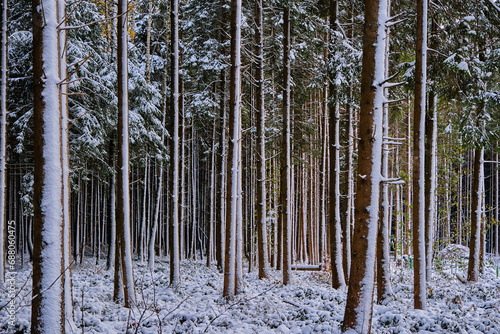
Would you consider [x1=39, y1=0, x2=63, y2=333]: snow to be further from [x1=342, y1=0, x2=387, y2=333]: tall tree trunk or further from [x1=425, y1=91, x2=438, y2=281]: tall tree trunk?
[x1=425, y1=91, x2=438, y2=281]: tall tree trunk

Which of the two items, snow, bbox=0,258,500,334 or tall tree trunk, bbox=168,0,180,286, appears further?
tall tree trunk, bbox=168,0,180,286

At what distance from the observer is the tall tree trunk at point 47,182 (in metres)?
3.84

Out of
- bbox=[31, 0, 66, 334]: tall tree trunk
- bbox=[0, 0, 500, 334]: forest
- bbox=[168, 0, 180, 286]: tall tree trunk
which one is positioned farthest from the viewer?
bbox=[168, 0, 180, 286]: tall tree trunk

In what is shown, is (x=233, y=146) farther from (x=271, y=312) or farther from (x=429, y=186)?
(x=429, y=186)

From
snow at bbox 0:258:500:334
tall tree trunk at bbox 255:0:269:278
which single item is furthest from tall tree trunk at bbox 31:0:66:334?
tall tree trunk at bbox 255:0:269:278

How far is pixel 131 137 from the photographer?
12.1 m

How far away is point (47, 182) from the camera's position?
3.98 m

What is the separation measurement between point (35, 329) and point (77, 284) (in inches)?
315

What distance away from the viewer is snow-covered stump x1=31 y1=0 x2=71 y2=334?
3846 mm

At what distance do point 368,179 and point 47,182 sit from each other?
447cm

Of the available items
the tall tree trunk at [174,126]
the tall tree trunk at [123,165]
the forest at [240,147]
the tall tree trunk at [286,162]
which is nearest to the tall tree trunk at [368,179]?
the forest at [240,147]

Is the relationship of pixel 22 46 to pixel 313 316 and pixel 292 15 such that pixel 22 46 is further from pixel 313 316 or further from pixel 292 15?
pixel 313 316

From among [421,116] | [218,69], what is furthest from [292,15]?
[421,116]

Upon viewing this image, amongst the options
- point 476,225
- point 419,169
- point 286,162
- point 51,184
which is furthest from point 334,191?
point 51,184
